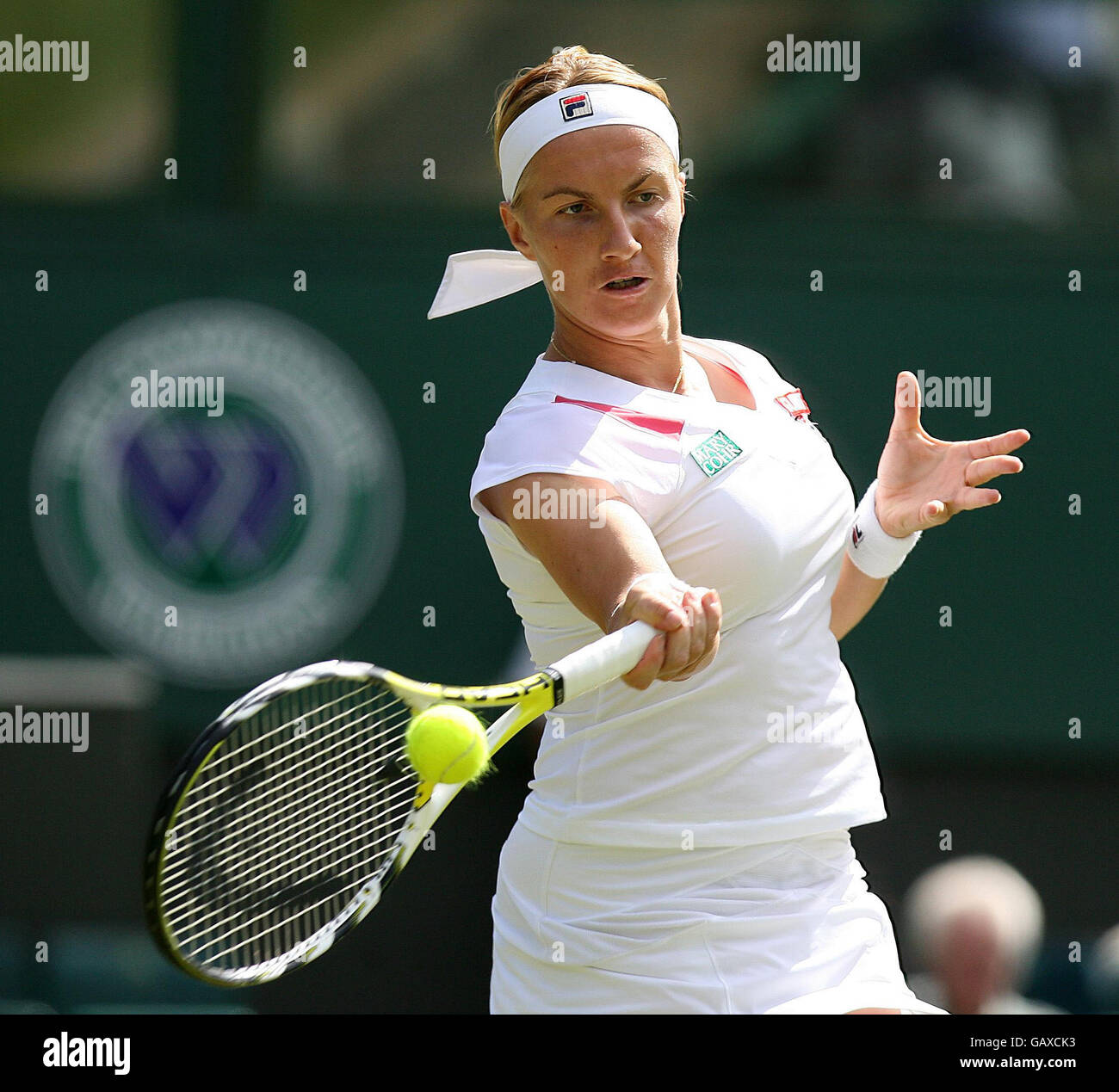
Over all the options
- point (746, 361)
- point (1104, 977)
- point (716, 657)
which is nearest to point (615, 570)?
point (716, 657)

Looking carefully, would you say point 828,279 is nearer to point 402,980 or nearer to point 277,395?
point 277,395

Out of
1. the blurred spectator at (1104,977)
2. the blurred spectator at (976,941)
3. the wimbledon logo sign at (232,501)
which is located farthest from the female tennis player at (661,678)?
the wimbledon logo sign at (232,501)

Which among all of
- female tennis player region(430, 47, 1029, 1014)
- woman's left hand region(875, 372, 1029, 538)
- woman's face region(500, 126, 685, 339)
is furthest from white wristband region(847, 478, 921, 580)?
woman's face region(500, 126, 685, 339)

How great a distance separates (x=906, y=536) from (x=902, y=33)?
2.30 metres

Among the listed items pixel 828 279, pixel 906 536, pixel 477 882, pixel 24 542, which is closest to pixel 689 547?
pixel 906 536

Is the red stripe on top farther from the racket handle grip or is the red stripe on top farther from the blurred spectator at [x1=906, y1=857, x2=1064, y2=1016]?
the blurred spectator at [x1=906, y1=857, x2=1064, y2=1016]

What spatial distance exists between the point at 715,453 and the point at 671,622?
29cm

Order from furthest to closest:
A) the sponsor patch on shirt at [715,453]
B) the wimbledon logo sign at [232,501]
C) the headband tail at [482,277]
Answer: the wimbledon logo sign at [232,501], the headband tail at [482,277], the sponsor patch on shirt at [715,453]

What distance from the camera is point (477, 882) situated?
346 centimetres

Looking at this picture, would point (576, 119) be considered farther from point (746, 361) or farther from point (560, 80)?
point (746, 361)

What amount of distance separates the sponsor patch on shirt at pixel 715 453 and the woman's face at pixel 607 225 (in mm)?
155

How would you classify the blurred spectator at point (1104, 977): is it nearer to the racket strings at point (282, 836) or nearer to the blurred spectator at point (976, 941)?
the blurred spectator at point (976, 941)

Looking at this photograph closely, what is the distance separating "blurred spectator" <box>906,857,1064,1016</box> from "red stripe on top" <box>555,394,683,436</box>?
1.40 metres

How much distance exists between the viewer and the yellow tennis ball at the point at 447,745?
1589mm
